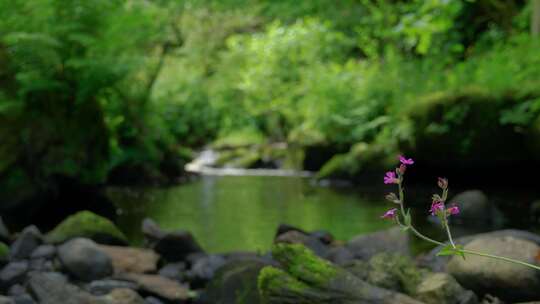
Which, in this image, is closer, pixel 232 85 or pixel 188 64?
pixel 232 85

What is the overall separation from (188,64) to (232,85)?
3719 millimetres

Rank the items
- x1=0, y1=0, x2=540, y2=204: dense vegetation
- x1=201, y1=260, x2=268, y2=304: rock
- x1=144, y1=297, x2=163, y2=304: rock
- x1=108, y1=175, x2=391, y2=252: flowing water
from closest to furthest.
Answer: x1=201, y1=260, x2=268, y2=304: rock
x1=144, y1=297, x2=163, y2=304: rock
x1=108, y1=175, x2=391, y2=252: flowing water
x1=0, y1=0, x2=540, y2=204: dense vegetation

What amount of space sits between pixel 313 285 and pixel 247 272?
32.2 inches

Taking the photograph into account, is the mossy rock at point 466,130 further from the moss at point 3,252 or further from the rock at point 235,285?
the moss at point 3,252

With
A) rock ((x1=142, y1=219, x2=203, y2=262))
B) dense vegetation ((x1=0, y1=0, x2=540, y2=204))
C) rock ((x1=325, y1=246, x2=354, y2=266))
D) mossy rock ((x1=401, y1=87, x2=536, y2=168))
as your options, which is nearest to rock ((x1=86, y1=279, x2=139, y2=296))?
rock ((x1=142, y1=219, x2=203, y2=262))

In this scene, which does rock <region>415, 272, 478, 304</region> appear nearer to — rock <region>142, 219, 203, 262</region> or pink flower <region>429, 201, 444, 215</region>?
pink flower <region>429, 201, 444, 215</region>

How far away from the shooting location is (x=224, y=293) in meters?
4.80

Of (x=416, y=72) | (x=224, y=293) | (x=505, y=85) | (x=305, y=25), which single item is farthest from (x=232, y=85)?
(x=224, y=293)

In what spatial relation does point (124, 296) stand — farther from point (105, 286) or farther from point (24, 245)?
point (24, 245)

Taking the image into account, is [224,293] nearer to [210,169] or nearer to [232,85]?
[210,169]

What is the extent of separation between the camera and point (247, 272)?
16.0 feet

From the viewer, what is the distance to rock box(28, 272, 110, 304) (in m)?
4.34

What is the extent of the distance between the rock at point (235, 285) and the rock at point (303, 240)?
103cm

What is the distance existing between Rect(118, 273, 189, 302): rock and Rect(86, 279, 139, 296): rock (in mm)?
87
